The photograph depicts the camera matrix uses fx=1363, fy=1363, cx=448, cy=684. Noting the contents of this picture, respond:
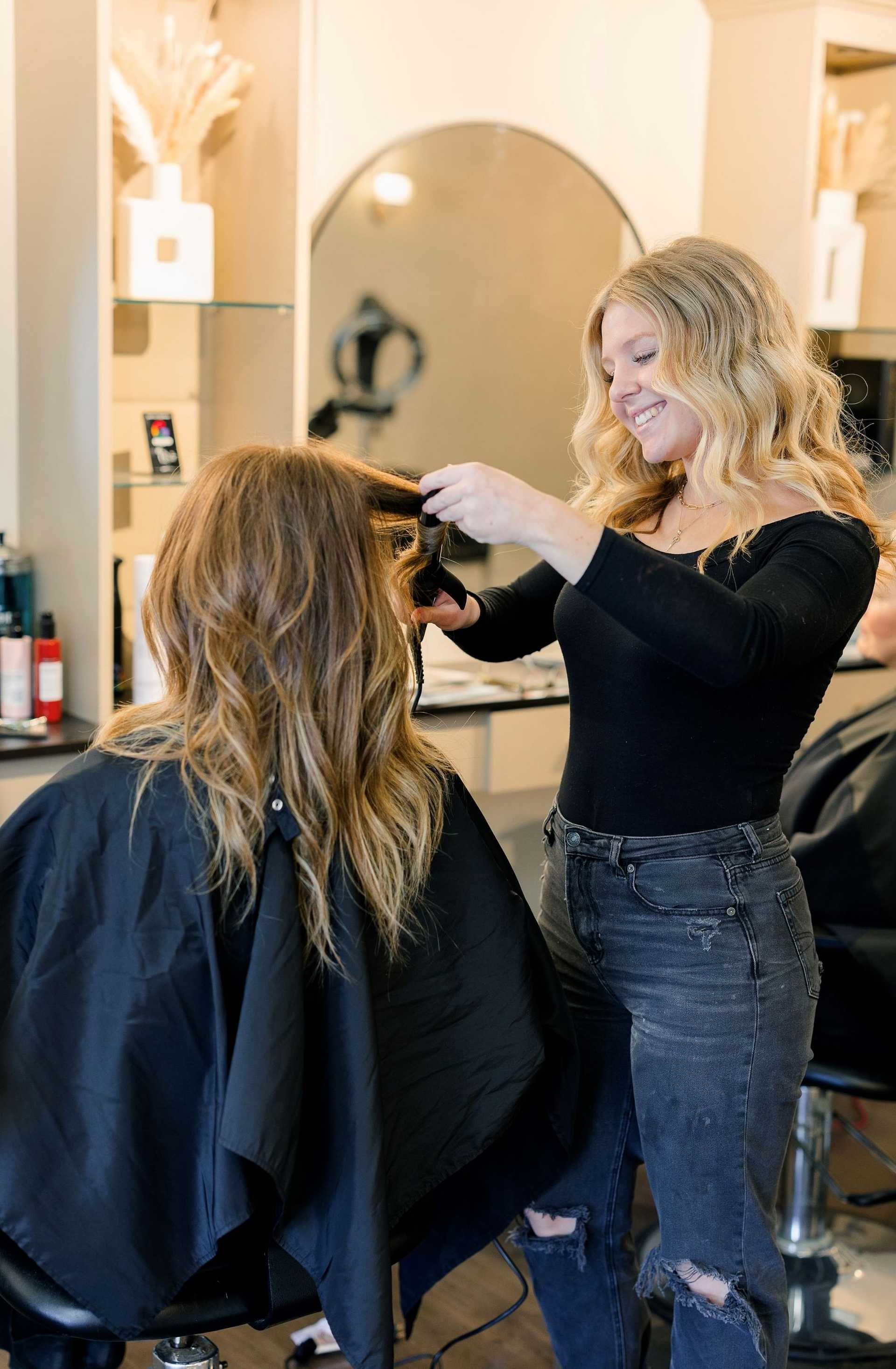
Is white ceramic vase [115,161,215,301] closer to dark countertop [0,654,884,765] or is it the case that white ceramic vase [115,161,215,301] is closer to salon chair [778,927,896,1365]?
dark countertop [0,654,884,765]

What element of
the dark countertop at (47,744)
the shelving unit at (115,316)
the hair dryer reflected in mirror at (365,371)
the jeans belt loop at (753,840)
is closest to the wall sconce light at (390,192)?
the hair dryer reflected in mirror at (365,371)

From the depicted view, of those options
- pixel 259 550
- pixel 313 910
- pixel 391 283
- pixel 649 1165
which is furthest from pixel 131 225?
pixel 649 1165

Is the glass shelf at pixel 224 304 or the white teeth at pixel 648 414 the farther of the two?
the glass shelf at pixel 224 304

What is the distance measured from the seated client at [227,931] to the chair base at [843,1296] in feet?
3.10

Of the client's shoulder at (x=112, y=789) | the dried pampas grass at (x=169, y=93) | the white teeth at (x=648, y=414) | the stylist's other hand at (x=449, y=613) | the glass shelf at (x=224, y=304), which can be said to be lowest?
the client's shoulder at (x=112, y=789)

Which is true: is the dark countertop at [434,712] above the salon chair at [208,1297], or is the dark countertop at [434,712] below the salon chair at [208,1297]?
above

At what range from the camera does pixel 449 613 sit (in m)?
1.71

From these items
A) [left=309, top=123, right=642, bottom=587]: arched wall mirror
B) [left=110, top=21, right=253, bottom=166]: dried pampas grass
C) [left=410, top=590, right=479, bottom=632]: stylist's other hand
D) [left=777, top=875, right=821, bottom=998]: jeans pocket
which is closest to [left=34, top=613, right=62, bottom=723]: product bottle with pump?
[left=309, top=123, right=642, bottom=587]: arched wall mirror

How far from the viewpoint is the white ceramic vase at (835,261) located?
313 cm

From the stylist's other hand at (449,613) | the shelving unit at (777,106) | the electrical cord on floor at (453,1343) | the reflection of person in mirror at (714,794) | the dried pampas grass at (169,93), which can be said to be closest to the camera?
the reflection of person in mirror at (714,794)

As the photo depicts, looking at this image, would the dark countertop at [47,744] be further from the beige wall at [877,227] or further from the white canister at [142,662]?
the beige wall at [877,227]

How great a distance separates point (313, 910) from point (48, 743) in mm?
1144

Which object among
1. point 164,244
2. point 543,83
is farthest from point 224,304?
point 543,83

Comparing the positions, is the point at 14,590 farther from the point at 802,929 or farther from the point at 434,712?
the point at 802,929
